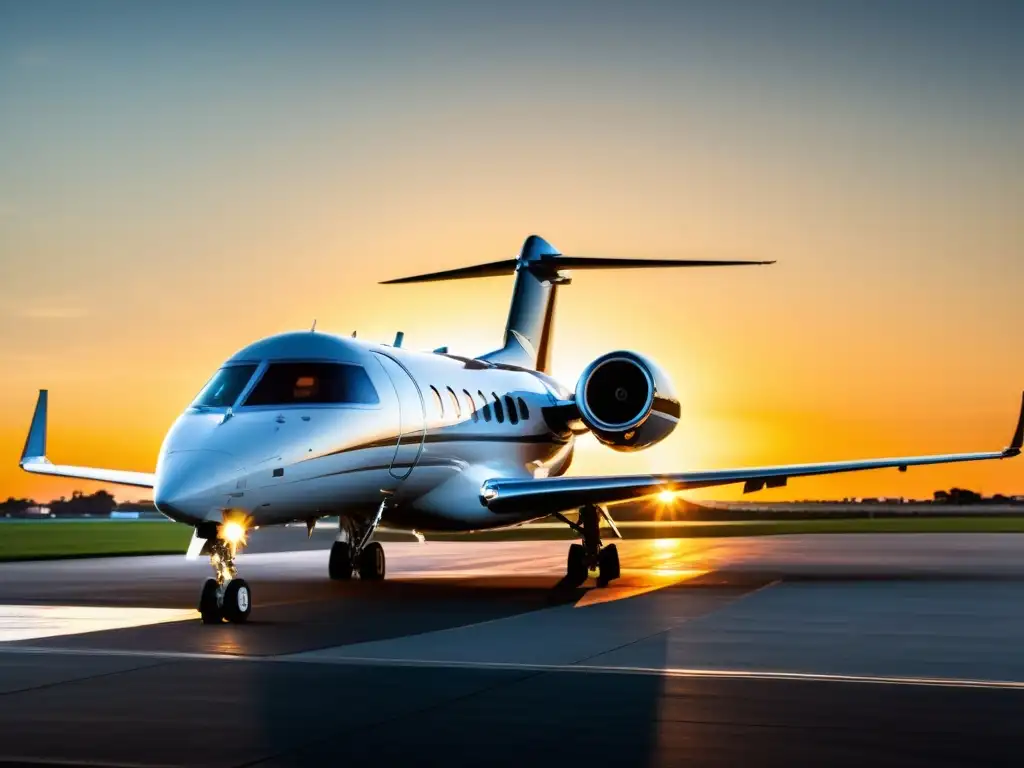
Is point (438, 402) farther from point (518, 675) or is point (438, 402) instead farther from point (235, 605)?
point (518, 675)

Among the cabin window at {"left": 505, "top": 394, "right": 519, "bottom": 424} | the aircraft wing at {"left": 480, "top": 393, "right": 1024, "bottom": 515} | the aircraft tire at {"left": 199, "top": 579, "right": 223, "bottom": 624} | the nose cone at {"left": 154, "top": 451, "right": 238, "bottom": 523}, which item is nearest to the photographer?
the aircraft tire at {"left": 199, "top": 579, "right": 223, "bottom": 624}

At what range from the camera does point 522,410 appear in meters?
23.3

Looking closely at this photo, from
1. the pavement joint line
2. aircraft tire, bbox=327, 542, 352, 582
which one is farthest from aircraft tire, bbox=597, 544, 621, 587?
the pavement joint line

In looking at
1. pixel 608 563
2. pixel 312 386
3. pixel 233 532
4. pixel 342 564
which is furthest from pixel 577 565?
pixel 233 532

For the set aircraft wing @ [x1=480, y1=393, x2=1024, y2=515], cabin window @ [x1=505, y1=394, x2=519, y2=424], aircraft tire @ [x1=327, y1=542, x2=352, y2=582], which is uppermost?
cabin window @ [x1=505, y1=394, x2=519, y2=424]

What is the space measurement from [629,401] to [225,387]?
7.98 meters

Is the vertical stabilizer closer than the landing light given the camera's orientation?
No

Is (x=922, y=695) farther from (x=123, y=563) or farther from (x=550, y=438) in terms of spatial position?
(x=123, y=563)

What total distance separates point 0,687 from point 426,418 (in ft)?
33.7

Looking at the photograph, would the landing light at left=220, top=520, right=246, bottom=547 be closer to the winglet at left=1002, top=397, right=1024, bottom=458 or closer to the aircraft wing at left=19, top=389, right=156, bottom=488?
the aircraft wing at left=19, top=389, right=156, bottom=488

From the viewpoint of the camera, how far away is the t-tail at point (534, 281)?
2744cm

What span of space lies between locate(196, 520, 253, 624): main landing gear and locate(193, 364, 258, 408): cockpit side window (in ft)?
5.34

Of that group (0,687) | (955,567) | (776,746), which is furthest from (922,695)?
(955,567)

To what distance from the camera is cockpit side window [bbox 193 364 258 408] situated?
15688mm
